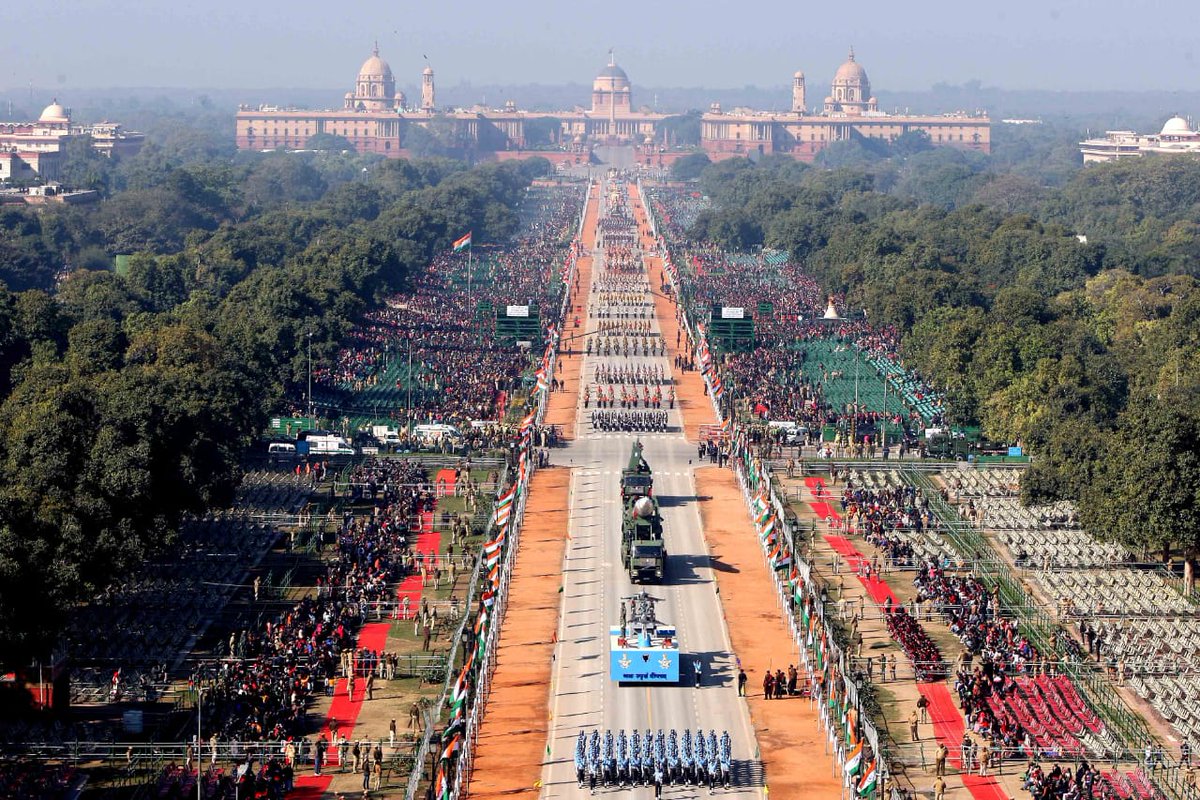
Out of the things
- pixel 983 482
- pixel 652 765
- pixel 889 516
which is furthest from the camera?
pixel 983 482

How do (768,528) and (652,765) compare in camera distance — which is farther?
(768,528)

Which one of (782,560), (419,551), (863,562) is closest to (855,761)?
(782,560)

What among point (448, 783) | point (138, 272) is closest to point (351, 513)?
point (448, 783)

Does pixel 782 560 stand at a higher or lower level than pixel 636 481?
lower

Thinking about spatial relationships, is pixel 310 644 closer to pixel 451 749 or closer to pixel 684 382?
pixel 451 749

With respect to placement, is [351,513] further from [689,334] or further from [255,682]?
[689,334]
